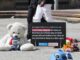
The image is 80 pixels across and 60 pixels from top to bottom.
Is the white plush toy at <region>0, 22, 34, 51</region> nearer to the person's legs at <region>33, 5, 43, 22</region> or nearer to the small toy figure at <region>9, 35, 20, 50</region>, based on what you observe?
the small toy figure at <region>9, 35, 20, 50</region>

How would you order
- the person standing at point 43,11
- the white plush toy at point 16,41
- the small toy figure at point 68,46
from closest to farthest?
the small toy figure at point 68,46
the white plush toy at point 16,41
the person standing at point 43,11

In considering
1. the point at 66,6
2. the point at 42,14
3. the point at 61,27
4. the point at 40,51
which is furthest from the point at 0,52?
the point at 66,6

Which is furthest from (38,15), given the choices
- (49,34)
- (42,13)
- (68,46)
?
(68,46)

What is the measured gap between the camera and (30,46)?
9.37 meters

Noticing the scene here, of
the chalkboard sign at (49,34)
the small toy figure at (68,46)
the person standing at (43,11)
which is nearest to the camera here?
the small toy figure at (68,46)

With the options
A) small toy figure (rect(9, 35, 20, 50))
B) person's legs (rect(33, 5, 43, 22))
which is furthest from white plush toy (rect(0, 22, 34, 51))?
person's legs (rect(33, 5, 43, 22))

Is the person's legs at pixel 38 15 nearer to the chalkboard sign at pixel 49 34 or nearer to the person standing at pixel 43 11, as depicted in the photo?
the person standing at pixel 43 11

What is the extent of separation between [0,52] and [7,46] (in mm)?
241

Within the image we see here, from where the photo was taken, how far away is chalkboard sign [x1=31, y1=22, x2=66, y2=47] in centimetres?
988

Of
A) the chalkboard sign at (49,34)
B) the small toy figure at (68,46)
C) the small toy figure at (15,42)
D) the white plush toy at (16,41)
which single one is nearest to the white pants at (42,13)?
the chalkboard sign at (49,34)

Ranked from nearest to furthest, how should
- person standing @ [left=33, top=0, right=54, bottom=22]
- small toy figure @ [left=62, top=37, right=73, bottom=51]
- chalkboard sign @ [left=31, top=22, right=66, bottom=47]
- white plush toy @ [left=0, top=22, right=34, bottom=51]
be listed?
small toy figure @ [left=62, top=37, right=73, bottom=51]
white plush toy @ [left=0, top=22, right=34, bottom=51]
chalkboard sign @ [left=31, top=22, right=66, bottom=47]
person standing @ [left=33, top=0, right=54, bottom=22]

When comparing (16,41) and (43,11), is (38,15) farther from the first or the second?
(16,41)

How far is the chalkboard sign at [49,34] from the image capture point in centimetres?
988

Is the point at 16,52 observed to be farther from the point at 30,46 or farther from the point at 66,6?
the point at 66,6
